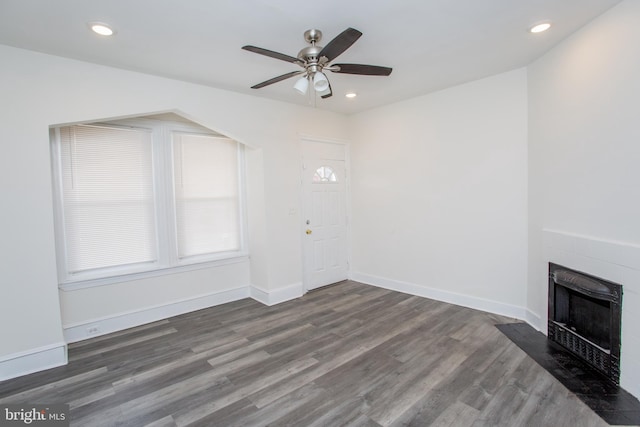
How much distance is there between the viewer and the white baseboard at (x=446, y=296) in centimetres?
359

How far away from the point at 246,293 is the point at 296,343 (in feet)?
5.37

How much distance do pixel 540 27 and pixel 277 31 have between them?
209cm

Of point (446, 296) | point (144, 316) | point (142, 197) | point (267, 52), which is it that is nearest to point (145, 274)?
point (144, 316)

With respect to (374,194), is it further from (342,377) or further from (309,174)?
(342,377)

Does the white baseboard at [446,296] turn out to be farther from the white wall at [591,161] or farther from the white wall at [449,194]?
the white wall at [591,161]

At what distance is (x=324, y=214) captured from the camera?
498cm

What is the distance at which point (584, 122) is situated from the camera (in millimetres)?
2621

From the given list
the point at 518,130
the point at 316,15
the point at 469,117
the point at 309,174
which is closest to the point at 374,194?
the point at 309,174

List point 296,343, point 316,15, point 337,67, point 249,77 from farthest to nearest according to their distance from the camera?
point 249,77, point 296,343, point 337,67, point 316,15

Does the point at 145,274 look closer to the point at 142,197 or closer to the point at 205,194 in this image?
the point at 142,197

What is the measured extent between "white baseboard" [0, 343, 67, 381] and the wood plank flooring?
0.08 m

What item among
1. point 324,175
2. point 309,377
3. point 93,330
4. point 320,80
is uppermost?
point 320,80

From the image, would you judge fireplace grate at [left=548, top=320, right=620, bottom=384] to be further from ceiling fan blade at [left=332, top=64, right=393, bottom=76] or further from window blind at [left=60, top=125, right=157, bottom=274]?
window blind at [left=60, top=125, right=157, bottom=274]

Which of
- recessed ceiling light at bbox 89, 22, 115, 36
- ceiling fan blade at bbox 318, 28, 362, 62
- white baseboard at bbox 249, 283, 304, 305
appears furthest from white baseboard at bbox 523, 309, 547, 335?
recessed ceiling light at bbox 89, 22, 115, 36
